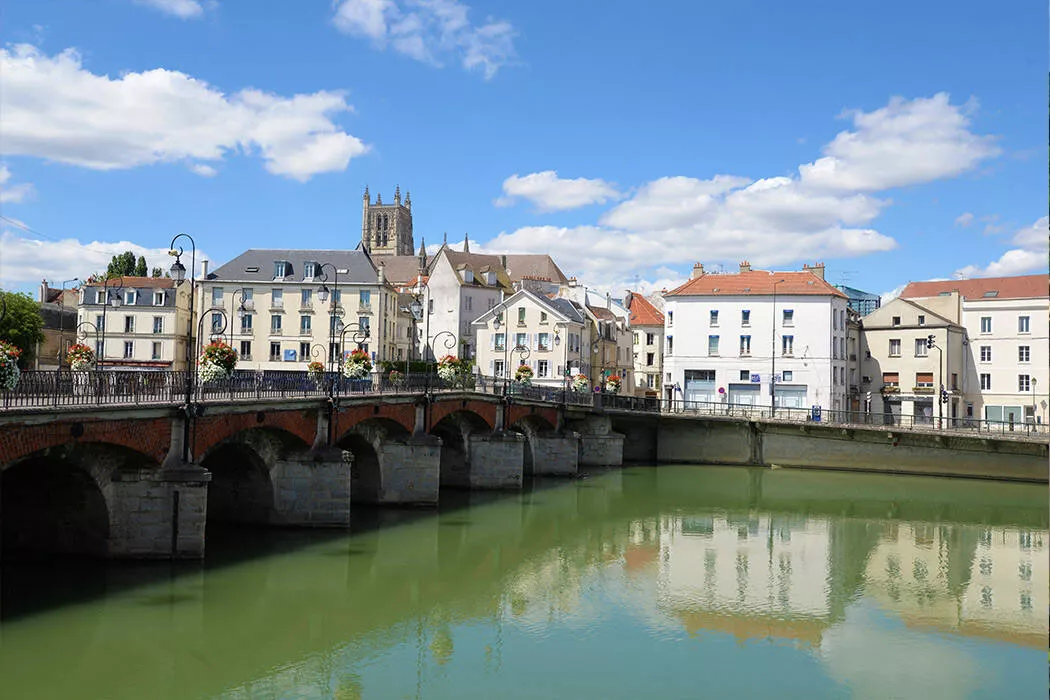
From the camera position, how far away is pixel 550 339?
8150 centimetres

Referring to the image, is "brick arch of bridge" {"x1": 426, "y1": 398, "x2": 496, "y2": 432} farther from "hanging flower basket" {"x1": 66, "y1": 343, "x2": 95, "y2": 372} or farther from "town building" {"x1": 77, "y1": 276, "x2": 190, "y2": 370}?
"town building" {"x1": 77, "y1": 276, "x2": 190, "y2": 370}

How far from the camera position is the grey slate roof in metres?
79.9

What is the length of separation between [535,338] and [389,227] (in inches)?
4015

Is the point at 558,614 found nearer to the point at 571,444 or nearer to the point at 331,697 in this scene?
the point at 331,697

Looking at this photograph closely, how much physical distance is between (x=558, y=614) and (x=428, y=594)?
456cm

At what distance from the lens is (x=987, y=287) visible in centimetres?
7581

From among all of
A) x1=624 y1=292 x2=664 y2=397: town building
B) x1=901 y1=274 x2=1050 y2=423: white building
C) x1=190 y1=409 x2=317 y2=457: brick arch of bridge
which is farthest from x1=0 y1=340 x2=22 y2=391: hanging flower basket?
x1=624 y1=292 x2=664 y2=397: town building

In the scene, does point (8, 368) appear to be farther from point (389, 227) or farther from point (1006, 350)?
point (389, 227)

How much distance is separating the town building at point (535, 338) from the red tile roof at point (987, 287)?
2905cm

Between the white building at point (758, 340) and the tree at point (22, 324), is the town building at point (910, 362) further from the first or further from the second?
the tree at point (22, 324)

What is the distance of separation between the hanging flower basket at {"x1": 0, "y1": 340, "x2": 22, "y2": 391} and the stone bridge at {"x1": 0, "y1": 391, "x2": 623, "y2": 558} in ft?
1.98

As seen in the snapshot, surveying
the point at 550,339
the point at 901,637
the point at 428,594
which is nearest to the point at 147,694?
the point at 428,594

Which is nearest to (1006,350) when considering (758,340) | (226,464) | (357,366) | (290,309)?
(758,340)

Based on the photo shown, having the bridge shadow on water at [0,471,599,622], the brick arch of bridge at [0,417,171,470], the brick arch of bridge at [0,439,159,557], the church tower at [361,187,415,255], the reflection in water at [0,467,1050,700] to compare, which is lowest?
the reflection in water at [0,467,1050,700]
